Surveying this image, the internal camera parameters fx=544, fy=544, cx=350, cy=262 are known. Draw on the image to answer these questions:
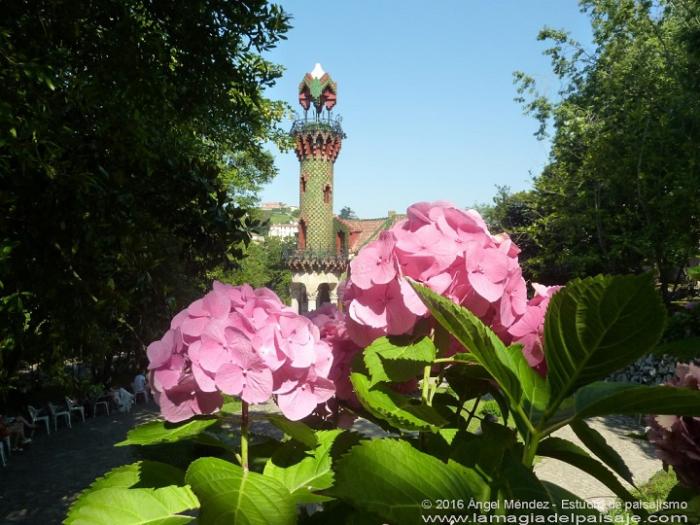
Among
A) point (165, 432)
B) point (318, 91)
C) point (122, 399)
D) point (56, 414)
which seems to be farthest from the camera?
point (318, 91)

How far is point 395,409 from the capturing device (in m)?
0.92

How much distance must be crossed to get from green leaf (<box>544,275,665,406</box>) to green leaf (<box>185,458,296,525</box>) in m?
0.48

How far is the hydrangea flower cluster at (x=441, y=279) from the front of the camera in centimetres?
106

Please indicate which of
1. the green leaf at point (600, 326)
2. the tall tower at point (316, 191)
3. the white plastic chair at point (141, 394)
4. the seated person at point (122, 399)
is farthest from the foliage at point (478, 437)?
the tall tower at point (316, 191)

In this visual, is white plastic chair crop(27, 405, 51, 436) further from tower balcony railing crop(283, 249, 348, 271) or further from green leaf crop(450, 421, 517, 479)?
tower balcony railing crop(283, 249, 348, 271)

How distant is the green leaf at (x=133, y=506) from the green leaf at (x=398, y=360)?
396mm

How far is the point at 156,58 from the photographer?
194 inches

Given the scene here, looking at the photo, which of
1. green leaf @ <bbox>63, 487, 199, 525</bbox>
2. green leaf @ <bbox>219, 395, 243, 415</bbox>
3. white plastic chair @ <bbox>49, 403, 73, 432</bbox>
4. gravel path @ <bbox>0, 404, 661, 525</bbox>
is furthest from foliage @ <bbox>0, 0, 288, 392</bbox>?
white plastic chair @ <bbox>49, 403, 73, 432</bbox>

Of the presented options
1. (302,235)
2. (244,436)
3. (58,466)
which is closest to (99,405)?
(58,466)

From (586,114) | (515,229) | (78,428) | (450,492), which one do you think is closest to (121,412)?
(78,428)

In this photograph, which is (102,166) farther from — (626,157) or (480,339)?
(626,157)

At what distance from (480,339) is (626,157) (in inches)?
750

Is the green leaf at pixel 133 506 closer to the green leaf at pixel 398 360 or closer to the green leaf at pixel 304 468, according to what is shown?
the green leaf at pixel 304 468

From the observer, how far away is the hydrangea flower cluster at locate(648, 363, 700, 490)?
0.97 m
